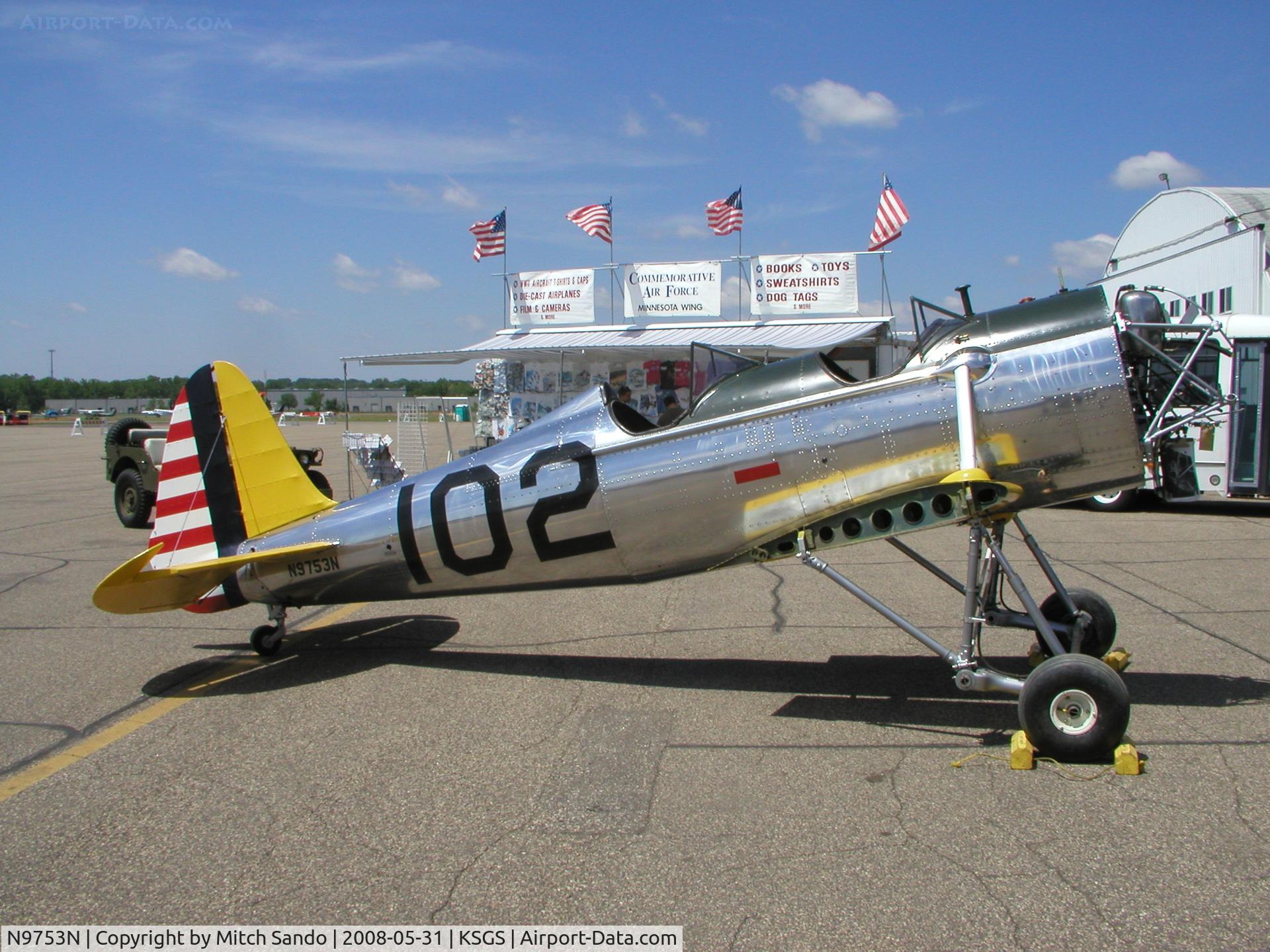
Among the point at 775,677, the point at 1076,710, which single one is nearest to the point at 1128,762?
the point at 1076,710

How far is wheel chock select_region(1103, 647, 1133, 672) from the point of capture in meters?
5.31

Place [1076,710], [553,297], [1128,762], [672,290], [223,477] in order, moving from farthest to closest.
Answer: [553,297]
[672,290]
[223,477]
[1076,710]
[1128,762]

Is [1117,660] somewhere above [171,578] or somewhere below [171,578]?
below

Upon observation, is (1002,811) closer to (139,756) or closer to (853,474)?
(853,474)

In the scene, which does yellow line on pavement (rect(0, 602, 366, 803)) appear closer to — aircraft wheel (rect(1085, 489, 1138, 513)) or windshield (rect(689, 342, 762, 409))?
windshield (rect(689, 342, 762, 409))

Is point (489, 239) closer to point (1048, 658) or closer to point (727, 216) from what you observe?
point (727, 216)

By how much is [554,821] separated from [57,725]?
315 cm

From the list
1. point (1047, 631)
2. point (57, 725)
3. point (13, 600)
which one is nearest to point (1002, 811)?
point (1047, 631)

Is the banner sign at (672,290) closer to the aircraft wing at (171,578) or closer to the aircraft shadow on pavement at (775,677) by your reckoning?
the aircraft shadow on pavement at (775,677)

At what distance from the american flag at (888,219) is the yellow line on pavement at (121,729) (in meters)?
15.7

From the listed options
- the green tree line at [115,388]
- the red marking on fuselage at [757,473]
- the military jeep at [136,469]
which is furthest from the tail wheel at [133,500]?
the green tree line at [115,388]

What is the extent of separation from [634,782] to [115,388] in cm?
16173

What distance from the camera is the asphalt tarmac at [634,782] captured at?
307 centimetres

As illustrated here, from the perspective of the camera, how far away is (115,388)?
14212cm
